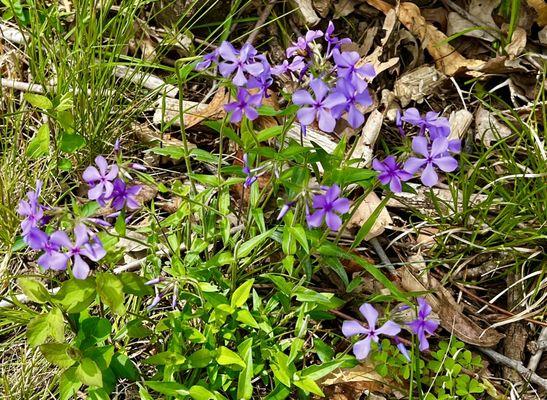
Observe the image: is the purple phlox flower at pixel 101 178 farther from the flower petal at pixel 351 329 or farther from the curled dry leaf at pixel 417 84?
the curled dry leaf at pixel 417 84

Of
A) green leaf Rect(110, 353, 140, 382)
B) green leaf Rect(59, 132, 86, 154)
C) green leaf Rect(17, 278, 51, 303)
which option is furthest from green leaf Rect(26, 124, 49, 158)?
green leaf Rect(110, 353, 140, 382)

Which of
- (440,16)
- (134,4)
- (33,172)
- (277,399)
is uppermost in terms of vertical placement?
(134,4)

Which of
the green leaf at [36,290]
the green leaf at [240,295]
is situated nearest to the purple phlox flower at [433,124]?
the green leaf at [240,295]

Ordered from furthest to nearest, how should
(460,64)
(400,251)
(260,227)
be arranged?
(460,64), (400,251), (260,227)

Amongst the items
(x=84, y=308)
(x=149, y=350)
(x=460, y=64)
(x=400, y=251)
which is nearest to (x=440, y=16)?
(x=460, y=64)

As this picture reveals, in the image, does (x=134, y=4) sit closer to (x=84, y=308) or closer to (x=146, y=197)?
(x=146, y=197)

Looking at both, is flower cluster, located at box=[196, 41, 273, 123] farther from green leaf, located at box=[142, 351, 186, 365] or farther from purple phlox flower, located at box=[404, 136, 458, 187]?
green leaf, located at box=[142, 351, 186, 365]

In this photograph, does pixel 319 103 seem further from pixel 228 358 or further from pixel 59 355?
pixel 59 355
